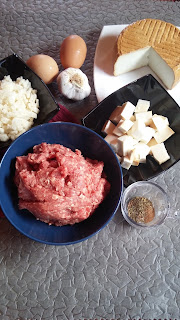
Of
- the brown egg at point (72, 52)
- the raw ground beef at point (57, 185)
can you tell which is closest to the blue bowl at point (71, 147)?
the raw ground beef at point (57, 185)

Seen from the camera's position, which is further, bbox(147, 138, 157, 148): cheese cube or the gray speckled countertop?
bbox(147, 138, 157, 148): cheese cube

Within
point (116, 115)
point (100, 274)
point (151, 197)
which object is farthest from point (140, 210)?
point (116, 115)

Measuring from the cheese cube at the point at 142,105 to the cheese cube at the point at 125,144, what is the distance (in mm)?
171

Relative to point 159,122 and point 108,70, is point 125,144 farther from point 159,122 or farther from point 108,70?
point 108,70

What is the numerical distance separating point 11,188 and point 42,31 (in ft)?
3.21

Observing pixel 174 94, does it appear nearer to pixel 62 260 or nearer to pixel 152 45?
pixel 152 45

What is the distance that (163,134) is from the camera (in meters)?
1.65

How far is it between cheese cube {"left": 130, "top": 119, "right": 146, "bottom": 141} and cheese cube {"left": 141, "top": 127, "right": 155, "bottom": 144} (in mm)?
14

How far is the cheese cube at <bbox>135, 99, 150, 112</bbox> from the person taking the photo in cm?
166

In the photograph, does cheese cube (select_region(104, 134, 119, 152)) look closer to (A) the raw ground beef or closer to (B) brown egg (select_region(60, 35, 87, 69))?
(A) the raw ground beef

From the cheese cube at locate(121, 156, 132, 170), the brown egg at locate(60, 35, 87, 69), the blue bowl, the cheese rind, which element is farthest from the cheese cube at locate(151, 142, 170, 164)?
the brown egg at locate(60, 35, 87, 69)

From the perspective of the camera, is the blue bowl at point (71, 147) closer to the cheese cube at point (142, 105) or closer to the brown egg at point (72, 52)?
the cheese cube at point (142, 105)

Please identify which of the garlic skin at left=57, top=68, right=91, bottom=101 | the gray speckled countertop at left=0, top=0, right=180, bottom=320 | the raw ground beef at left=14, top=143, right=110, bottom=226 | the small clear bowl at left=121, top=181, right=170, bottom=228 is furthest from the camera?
the garlic skin at left=57, top=68, right=91, bottom=101

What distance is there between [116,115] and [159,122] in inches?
7.9
